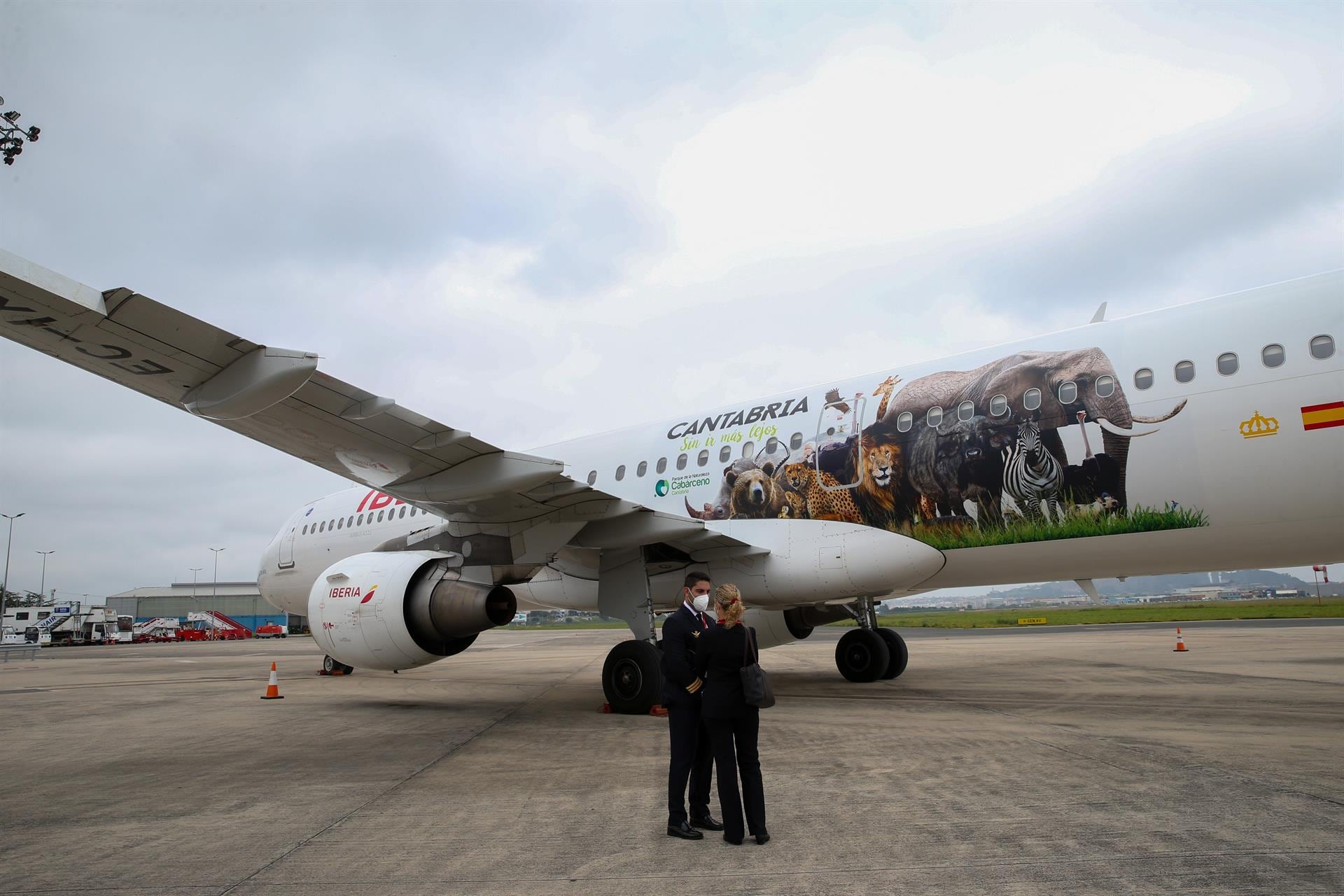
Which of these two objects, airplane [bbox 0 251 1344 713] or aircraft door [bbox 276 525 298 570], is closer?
airplane [bbox 0 251 1344 713]

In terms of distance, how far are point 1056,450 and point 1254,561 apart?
2.29m

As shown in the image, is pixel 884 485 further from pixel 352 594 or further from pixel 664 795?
pixel 352 594

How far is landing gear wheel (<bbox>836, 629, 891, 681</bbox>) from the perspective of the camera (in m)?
12.2

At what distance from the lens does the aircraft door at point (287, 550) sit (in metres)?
15.0

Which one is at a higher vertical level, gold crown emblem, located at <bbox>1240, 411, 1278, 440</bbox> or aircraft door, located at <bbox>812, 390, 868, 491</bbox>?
aircraft door, located at <bbox>812, 390, 868, 491</bbox>

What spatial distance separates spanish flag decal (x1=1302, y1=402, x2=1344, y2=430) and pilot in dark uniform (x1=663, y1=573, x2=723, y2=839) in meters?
5.97

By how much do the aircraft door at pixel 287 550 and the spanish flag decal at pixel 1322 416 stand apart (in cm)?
Result: 1481

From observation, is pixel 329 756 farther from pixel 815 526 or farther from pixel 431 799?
pixel 815 526

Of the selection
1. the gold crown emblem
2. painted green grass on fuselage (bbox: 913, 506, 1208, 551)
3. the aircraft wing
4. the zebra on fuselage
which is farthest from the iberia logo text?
the gold crown emblem

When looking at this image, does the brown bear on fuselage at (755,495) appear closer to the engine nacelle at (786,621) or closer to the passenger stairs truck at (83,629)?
the engine nacelle at (786,621)

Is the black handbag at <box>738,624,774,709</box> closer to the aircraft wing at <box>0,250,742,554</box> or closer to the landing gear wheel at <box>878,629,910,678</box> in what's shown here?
the aircraft wing at <box>0,250,742,554</box>

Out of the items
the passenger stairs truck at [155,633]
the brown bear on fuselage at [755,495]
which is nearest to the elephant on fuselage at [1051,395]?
the brown bear on fuselage at [755,495]

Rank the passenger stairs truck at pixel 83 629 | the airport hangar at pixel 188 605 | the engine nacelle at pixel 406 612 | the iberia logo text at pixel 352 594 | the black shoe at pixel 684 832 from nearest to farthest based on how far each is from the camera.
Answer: the black shoe at pixel 684 832, the engine nacelle at pixel 406 612, the iberia logo text at pixel 352 594, the passenger stairs truck at pixel 83 629, the airport hangar at pixel 188 605

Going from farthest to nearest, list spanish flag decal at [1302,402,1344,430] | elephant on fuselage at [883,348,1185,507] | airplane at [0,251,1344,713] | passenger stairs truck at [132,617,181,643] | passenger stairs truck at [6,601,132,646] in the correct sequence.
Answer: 1. passenger stairs truck at [132,617,181,643]
2. passenger stairs truck at [6,601,132,646]
3. elephant on fuselage at [883,348,1185,507]
4. spanish flag decal at [1302,402,1344,430]
5. airplane at [0,251,1344,713]
